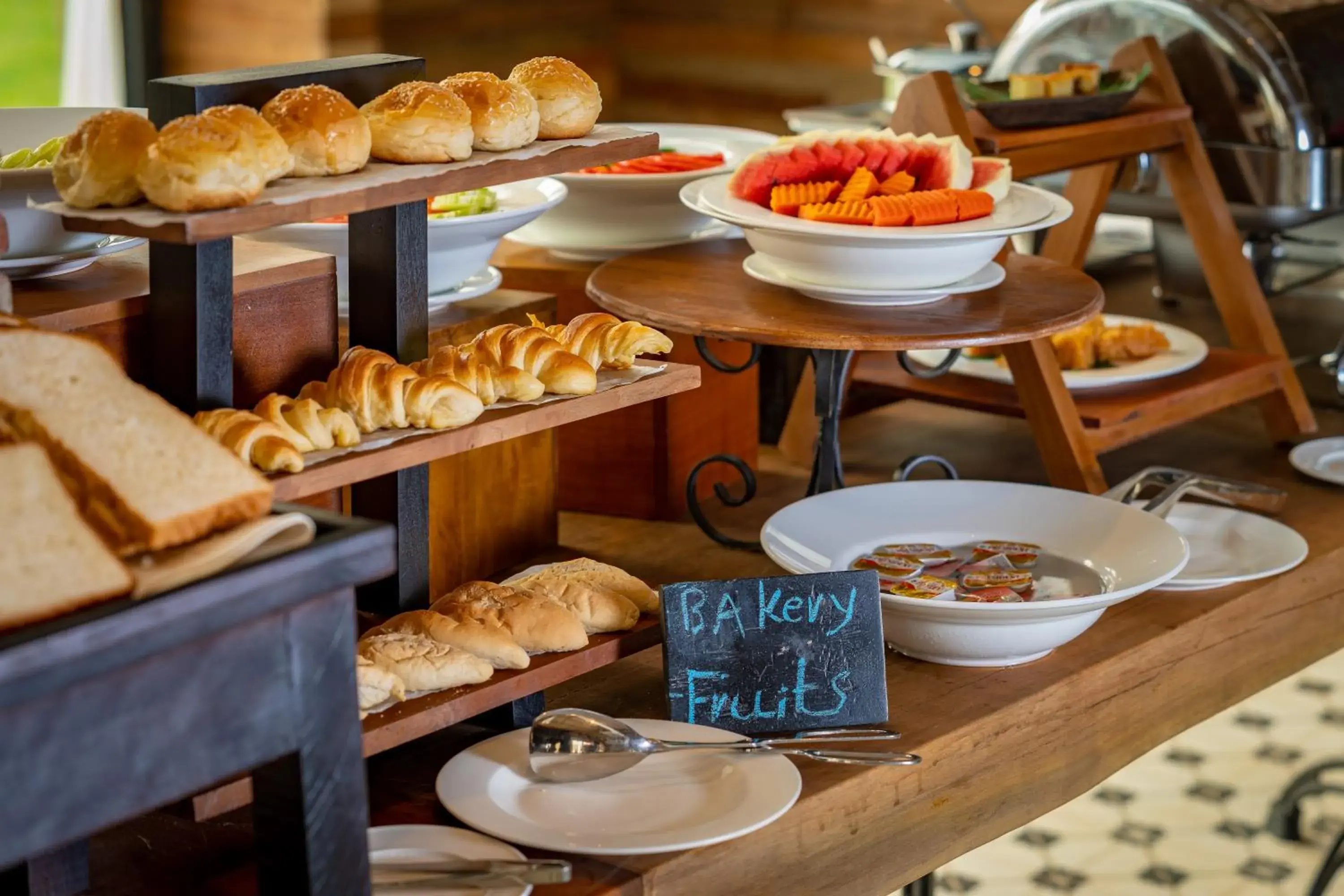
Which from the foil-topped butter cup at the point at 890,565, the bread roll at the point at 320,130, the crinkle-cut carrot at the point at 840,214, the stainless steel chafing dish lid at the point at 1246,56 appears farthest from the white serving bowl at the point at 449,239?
the stainless steel chafing dish lid at the point at 1246,56

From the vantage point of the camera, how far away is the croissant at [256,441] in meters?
1.00

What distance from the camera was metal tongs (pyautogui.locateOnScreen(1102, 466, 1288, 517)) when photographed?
1746 mm

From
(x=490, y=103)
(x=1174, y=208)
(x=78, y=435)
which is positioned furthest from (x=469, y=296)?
(x=1174, y=208)

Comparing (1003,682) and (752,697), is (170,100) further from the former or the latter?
(1003,682)

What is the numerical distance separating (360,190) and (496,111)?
0.15 meters

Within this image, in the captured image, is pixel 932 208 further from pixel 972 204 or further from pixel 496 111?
pixel 496 111

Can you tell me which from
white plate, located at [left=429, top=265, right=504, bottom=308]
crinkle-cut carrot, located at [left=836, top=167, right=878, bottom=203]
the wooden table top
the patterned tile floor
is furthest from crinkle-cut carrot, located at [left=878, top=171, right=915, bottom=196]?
the patterned tile floor

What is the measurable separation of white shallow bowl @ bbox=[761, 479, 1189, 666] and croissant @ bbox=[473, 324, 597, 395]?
1.02ft

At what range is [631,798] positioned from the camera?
1157mm

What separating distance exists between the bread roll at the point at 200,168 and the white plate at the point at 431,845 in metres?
0.42

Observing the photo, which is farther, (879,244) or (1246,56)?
(1246,56)

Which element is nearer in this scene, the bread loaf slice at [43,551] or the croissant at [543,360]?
the bread loaf slice at [43,551]

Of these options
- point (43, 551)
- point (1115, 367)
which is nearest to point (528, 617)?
point (43, 551)

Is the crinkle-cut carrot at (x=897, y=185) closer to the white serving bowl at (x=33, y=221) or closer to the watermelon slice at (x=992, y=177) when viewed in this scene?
the watermelon slice at (x=992, y=177)
